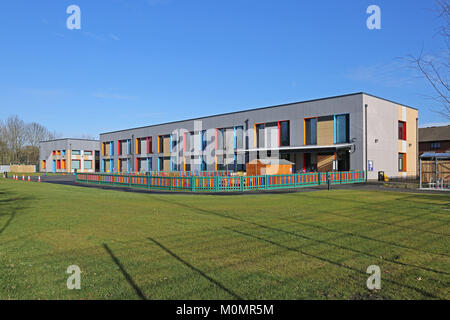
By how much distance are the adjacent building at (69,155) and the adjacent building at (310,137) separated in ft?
114

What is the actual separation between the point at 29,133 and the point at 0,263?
95.7 m

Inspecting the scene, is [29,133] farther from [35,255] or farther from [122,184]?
[35,255]

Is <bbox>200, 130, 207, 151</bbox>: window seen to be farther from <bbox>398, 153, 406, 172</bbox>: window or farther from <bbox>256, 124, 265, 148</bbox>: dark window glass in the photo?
<bbox>398, 153, 406, 172</bbox>: window

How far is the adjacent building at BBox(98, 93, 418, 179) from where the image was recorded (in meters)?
33.4

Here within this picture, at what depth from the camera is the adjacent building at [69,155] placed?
77669 millimetres

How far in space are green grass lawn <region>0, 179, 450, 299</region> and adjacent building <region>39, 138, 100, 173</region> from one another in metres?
73.5

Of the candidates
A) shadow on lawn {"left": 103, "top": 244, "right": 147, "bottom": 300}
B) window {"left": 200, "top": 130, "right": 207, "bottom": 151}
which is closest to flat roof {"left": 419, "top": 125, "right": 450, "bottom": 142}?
window {"left": 200, "top": 130, "right": 207, "bottom": 151}

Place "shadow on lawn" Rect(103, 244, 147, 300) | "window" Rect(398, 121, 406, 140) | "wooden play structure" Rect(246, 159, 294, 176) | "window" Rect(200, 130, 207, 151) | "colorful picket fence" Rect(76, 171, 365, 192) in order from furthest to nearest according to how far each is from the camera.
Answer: "window" Rect(200, 130, 207, 151), "window" Rect(398, 121, 406, 140), "wooden play structure" Rect(246, 159, 294, 176), "colorful picket fence" Rect(76, 171, 365, 192), "shadow on lawn" Rect(103, 244, 147, 300)

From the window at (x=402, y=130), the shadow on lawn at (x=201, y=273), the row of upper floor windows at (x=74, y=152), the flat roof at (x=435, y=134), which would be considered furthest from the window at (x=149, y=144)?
the flat roof at (x=435, y=134)

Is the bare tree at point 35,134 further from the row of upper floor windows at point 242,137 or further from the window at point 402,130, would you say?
the window at point 402,130

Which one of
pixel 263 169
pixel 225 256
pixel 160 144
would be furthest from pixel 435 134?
pixel 225 256

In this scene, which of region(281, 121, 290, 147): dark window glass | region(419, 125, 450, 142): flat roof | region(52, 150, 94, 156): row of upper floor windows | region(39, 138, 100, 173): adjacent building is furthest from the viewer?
region(52, 150, 94, 156): row of upper floor windows

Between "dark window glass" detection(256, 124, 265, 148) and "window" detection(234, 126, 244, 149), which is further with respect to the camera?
"window" detection(234, 126, 244, 149)
